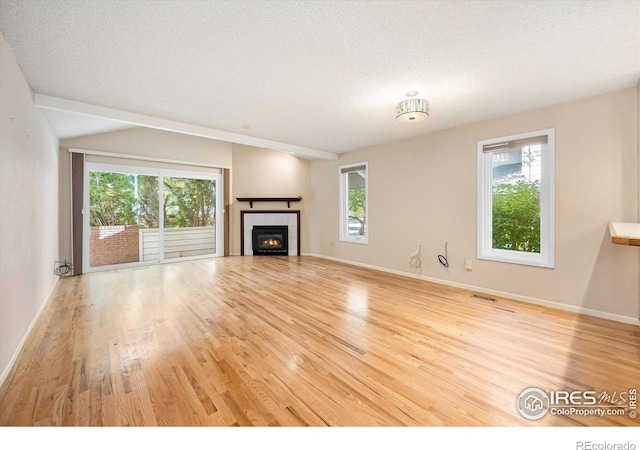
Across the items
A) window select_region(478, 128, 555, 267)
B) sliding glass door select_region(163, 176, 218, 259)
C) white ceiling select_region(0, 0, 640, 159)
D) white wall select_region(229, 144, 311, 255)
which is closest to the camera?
white ceiling select_region(0, 0, 640, 159)

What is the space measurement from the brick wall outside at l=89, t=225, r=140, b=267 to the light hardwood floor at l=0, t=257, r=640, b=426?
67.8 inches

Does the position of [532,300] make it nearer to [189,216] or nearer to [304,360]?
[304,360]

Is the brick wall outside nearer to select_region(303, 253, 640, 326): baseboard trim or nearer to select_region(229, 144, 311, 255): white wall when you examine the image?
select_region(229, 144, 311, 255): white wall

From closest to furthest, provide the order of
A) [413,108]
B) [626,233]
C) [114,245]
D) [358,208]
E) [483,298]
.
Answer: [626,233]
[413,108]
[483,298]
[114,245]
[358,208]

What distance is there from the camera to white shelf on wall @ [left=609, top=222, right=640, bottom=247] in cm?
200

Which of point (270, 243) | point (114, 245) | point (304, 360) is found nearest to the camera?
point (304, 360)

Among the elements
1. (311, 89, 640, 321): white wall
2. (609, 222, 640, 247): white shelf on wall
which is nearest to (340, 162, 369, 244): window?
(311, 89, 640, 321): white wall

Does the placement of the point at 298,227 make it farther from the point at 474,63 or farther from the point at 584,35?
the point at 584,35

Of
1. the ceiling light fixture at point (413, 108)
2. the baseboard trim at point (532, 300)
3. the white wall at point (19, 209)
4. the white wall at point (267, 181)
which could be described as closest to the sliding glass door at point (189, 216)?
the white wall at point (267, 181)

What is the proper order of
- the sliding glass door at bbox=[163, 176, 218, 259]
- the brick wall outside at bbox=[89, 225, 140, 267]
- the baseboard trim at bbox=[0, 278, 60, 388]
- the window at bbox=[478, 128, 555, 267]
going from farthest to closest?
1. the sliding glass door at bbox=[163, 176, 218, 259]
2. the brick wall outside at bbox=[89, 225, 140, 267]
3. the window at bbox=[478, 128, 555, 267]
4. the baseboard trim at bbox=[0, 278, 60, 388]

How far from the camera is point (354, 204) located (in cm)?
576

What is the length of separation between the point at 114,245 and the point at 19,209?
129 inches

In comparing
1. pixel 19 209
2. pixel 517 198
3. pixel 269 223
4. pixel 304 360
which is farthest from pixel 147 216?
pixel 517 198

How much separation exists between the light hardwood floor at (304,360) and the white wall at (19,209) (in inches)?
9.4
